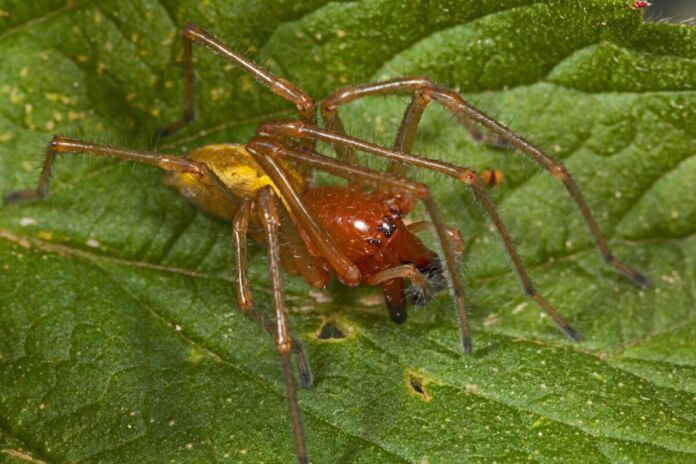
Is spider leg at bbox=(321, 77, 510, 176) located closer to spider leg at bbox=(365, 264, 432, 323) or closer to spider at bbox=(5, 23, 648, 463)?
spider at bbox=(5, 23, 648, 463)

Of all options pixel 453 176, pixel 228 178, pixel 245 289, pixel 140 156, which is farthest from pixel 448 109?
pixel 140 156

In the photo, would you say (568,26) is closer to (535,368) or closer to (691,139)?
(691,139)

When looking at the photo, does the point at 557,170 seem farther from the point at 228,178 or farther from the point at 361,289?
the point at 228,178

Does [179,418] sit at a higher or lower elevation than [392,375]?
lower

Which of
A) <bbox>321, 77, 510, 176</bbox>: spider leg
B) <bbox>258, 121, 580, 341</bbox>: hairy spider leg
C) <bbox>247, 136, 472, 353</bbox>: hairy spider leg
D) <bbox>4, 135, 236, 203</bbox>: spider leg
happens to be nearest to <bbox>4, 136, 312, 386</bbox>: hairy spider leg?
<bbox>4, 135, 236, 203</bbox>: spider leg

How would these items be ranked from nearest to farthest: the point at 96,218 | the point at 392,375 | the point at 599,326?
the point at 392,375 < the point at 599,326 < the point at 96,218

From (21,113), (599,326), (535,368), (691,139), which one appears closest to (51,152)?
(21,113)

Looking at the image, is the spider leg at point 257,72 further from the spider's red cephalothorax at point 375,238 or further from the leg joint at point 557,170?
the leg joint at point 557,170

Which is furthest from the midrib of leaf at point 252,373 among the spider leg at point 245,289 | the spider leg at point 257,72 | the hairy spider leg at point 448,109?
the spider leg at point 257,72
